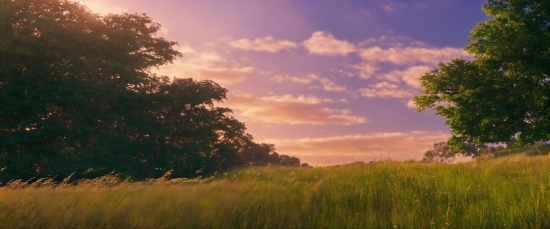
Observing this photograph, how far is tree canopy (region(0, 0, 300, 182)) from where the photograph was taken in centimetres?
2442

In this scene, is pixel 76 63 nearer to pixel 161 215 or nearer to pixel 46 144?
pixel 46 144

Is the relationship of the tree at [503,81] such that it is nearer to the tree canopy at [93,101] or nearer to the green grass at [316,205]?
the green grass at [316,205]

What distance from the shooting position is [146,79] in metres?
30.0

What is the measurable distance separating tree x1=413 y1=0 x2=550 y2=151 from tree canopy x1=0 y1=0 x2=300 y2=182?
12.7 m

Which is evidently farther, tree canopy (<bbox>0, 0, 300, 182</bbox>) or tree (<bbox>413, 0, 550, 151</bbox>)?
tree canopy (<bbox>0, 0, 300, 182</bbox>)

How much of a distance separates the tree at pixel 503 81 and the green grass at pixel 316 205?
31.2 ft

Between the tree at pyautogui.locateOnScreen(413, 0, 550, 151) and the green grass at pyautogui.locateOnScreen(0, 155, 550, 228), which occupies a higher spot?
the tree at pyautogui.locateOnScreen(413, 0, 550, 151)

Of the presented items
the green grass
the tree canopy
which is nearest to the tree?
the green grass

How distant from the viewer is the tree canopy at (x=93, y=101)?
2442 centimetres

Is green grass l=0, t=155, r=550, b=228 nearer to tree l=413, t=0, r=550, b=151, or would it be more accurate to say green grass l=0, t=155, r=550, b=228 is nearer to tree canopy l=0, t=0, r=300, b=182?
tree l=413, t=0, r=550, b=151

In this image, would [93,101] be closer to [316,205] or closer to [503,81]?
[316,205]

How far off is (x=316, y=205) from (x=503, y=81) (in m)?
15.9

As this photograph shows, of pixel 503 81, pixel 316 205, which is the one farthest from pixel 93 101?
pixel 503 81

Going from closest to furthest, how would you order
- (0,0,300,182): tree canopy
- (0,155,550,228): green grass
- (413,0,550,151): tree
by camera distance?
(0,155,550,228): green grass, (413,0,550,151): tree, (0,0,300,182): tree canopy
